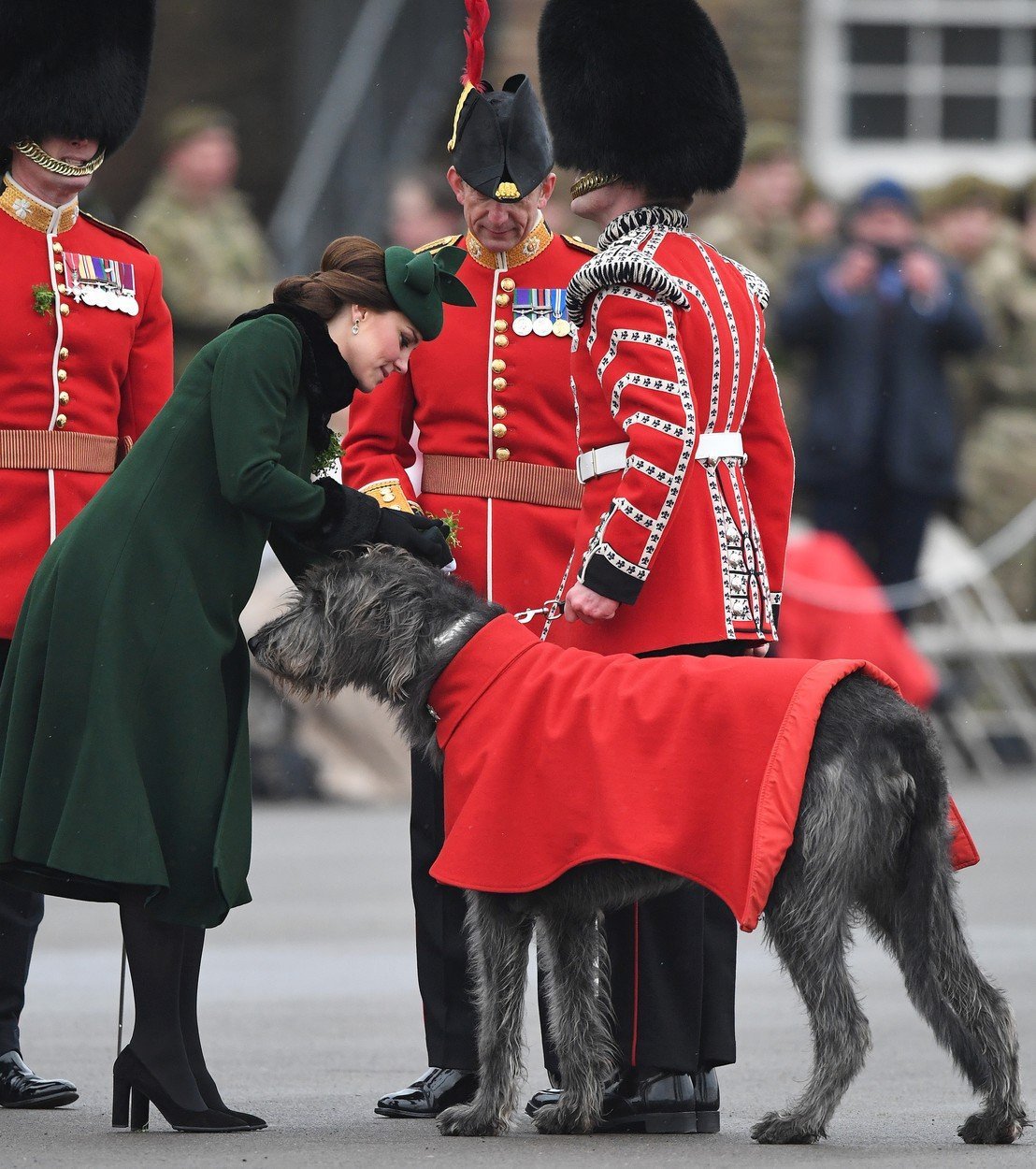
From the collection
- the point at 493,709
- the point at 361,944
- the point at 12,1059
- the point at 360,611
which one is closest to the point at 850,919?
the point at 493,709

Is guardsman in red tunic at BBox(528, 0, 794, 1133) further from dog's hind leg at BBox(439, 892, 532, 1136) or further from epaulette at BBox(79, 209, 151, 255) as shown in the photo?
epaulette at BBox(79, 209, 151, 255)

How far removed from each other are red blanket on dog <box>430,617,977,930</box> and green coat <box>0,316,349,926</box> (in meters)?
0.54

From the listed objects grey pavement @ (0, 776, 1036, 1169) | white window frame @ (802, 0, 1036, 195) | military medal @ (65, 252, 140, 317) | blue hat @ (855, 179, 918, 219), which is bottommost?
grey pavement @ (0, 776, 1036, 1169)

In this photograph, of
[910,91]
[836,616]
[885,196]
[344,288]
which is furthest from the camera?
[910,91]

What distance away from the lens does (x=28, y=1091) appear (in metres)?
6.31

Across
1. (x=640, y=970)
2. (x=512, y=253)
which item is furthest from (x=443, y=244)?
(x=640, y=970)

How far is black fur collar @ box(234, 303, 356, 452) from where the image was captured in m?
5.89

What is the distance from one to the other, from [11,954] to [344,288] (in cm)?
195

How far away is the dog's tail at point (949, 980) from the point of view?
5703mm

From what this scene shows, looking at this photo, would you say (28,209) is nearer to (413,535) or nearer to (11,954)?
(413,535)

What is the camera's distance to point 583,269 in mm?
6074

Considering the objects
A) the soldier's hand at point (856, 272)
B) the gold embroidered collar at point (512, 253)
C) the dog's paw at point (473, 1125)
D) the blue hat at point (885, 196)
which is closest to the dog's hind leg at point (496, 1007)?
the dog's paw at point (473, 1125)

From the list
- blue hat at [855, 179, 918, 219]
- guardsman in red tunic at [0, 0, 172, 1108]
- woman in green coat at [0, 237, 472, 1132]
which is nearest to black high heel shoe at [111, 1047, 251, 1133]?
woman in green coat at [0, 237, 472, 1132]

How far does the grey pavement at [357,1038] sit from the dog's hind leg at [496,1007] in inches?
2.7
